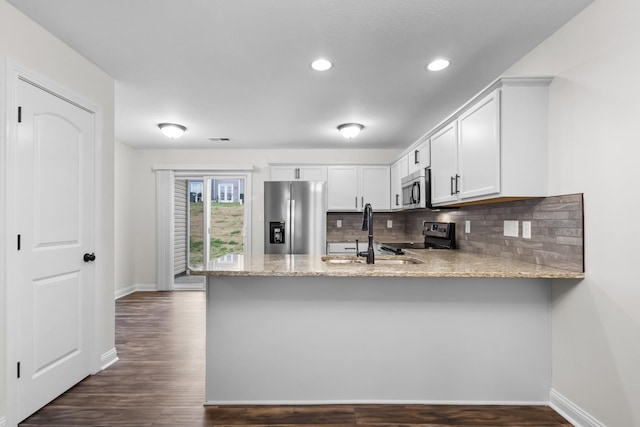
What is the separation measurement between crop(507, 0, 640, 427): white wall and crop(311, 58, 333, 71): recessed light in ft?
4.80

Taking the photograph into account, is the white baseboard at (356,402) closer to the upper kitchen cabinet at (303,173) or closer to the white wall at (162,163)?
the upper kitchen cabinet at (303,173)

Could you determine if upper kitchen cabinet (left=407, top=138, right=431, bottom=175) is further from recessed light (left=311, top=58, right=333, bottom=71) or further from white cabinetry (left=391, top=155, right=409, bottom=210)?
recessed light (left=311, top=58, right=333, bottom=71)

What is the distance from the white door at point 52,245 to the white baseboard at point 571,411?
3.21 m

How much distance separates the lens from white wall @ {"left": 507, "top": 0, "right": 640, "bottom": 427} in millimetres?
1562

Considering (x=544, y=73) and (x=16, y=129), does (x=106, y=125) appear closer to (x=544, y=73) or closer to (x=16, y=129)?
(x=16, y=129)

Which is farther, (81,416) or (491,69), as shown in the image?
(491,69)

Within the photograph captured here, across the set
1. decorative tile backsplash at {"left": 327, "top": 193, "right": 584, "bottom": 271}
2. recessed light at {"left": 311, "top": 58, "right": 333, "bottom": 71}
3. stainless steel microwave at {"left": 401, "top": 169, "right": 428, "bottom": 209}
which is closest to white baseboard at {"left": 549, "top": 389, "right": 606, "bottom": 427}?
decorative tile backsplash at {"left": 327, "top": 193, "right": 584, "bottom": 271}

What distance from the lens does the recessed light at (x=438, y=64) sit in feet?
8.04

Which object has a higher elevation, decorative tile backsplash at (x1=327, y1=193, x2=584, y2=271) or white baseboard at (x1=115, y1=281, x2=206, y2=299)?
decorative tile backsplash at (x1=327, y1=193, x2=584, y2=271)

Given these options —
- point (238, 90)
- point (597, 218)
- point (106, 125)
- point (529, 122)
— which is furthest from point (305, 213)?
point (597, 218)

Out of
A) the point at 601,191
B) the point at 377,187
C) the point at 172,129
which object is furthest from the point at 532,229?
the point at 172,129

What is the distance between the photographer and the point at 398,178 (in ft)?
15.2

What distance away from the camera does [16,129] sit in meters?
1.92

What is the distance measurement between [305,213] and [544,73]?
3.34m
